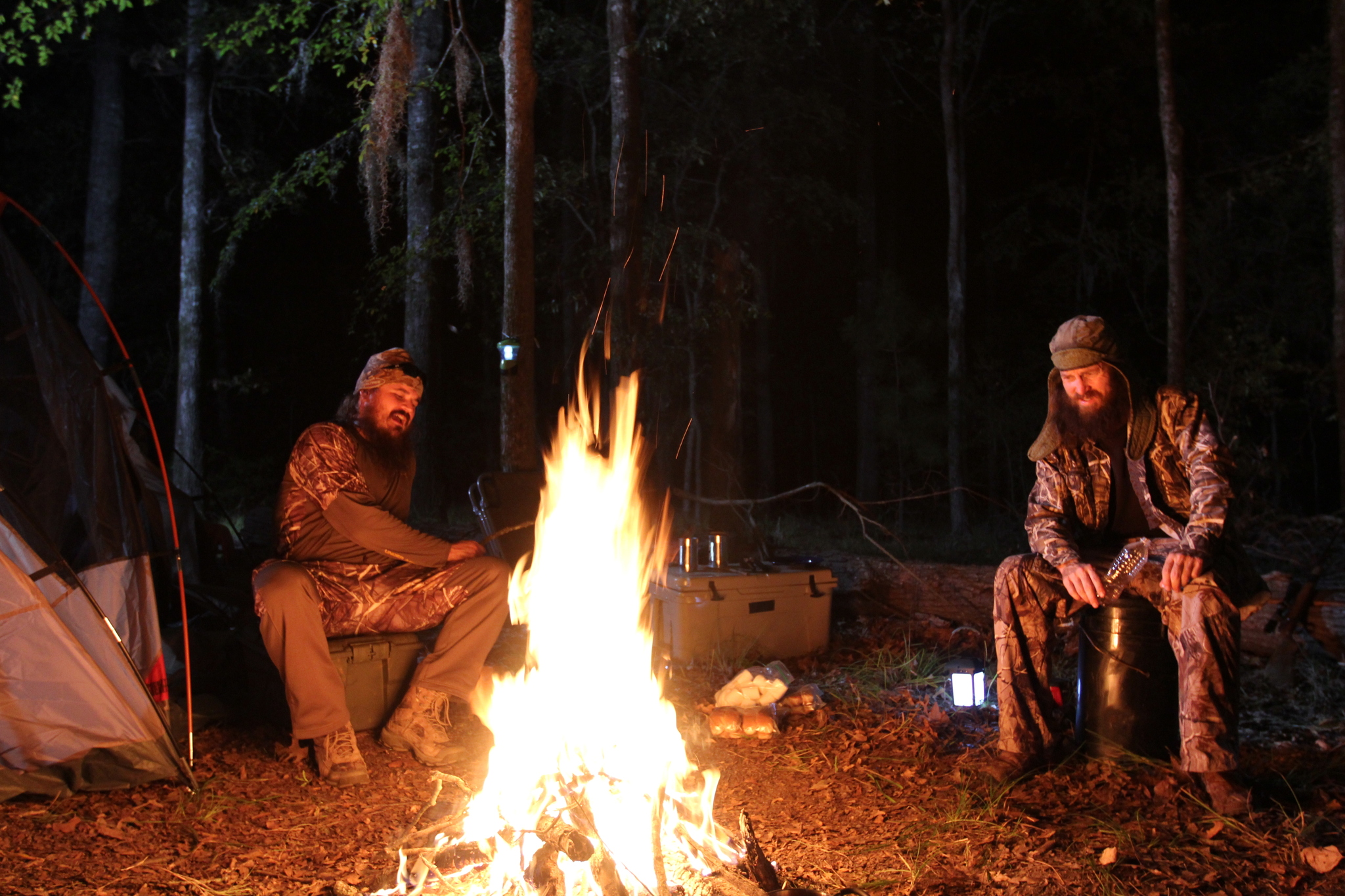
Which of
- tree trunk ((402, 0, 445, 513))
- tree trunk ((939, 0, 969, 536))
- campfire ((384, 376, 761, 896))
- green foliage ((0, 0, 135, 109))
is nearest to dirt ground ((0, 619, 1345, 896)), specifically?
campfire ((384, 376, 761, 896))

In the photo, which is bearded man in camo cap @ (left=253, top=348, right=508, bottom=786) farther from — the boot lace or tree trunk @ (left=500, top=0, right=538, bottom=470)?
tree trunk @ (left=500, top=0, right=538, bottom=470)

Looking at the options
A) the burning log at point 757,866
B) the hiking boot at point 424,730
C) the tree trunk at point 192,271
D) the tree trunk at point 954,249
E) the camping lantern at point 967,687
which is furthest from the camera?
the tree trunk at point 954,249

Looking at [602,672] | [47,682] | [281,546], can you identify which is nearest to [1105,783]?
[602,672]

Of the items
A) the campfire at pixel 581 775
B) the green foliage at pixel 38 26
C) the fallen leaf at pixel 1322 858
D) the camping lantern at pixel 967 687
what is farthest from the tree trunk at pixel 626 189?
the green foliage at pixel 38 26

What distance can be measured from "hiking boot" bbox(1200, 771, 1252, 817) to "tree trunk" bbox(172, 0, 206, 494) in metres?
12.2

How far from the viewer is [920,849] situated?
2959 mm

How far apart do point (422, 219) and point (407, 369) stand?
6.48 meters

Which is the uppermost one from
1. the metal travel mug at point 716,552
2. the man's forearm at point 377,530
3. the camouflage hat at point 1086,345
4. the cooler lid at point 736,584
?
the camouflage hat at point 1086,345

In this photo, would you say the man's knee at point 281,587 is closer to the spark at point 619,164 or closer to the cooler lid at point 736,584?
the cooler lid at point 736,584

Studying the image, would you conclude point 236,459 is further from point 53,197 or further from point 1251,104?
point 1251,104

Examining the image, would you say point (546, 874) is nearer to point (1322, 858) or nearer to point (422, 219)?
point (1322, 858)

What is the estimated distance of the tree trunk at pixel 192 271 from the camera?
1251 cm

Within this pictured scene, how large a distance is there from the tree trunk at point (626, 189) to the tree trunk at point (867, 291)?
949 cm

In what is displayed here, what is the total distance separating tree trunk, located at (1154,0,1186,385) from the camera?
30.6ft
